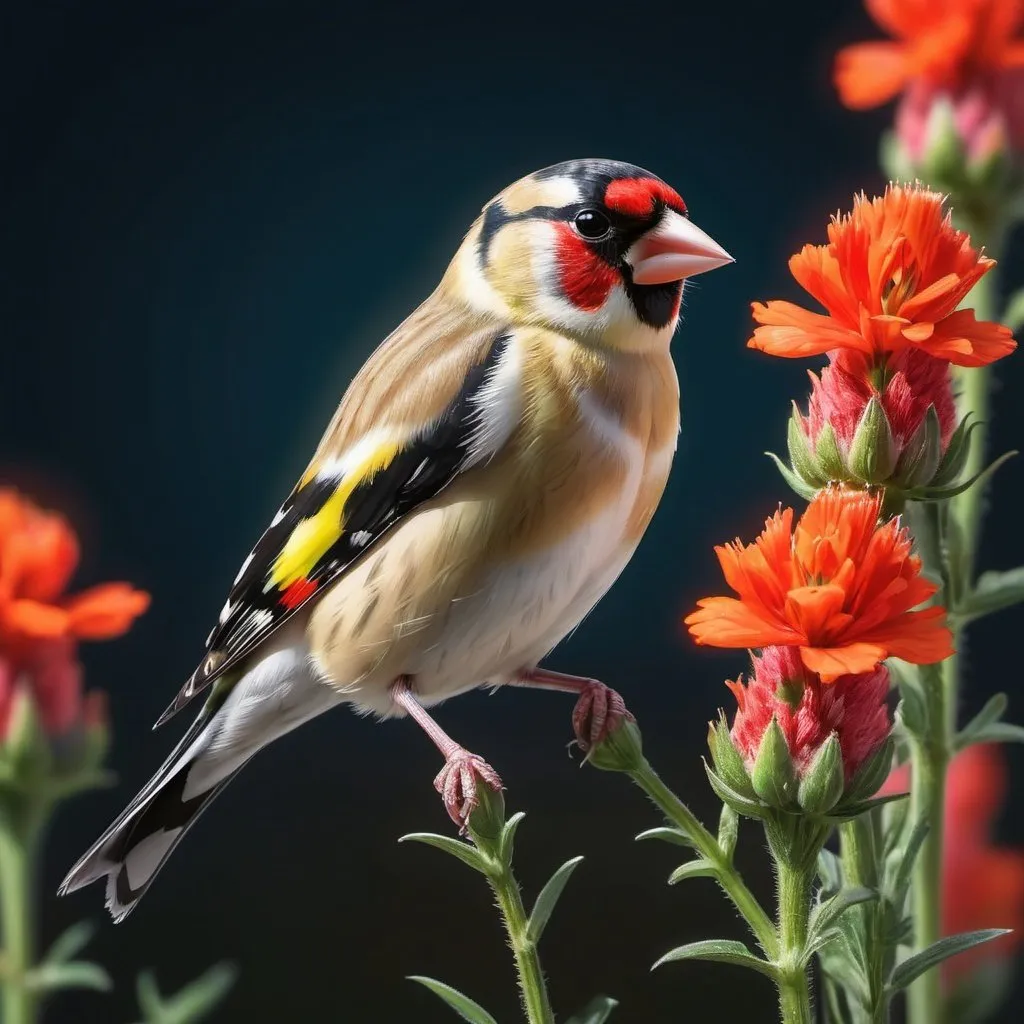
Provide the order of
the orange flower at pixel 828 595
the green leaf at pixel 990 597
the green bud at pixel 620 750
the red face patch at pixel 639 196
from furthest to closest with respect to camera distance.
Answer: the red face patch at pixel 639 196 → the green leaf at pixel 990 597 → the green bud at pixel 620 750 → the orange flower at pixel 828 595

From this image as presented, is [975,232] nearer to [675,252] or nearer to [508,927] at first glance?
[675,252]

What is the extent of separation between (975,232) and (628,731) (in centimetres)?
46

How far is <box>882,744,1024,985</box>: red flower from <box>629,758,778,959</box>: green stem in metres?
0.25

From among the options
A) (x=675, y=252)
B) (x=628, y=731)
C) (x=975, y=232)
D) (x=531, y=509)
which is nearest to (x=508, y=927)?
(x=628, y=731)

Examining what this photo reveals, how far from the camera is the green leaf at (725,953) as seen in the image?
51cm

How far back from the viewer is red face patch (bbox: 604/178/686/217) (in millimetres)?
800

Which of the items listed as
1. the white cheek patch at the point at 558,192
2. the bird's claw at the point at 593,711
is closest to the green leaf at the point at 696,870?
the bird's claw at the point at 593,711

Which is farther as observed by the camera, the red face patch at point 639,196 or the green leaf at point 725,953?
the red face patch at point 639,196

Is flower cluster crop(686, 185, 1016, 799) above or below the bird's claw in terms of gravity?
above

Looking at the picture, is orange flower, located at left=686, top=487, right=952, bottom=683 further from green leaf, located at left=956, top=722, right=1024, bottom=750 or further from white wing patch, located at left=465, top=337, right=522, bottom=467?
white wing patch, located at left=465, top=337, right=522, bottom=467

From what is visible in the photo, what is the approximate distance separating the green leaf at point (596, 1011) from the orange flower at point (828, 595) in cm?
16

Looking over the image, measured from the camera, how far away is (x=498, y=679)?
0.88 m

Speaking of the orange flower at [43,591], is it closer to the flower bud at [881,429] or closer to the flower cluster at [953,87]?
the flower bud at [881,429]

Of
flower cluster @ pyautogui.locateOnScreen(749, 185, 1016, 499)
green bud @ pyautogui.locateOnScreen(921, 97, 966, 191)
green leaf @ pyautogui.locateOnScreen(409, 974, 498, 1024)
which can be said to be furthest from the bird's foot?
green bud @ pyautogui.locateOnScreen(921, 97, 966, 191)
